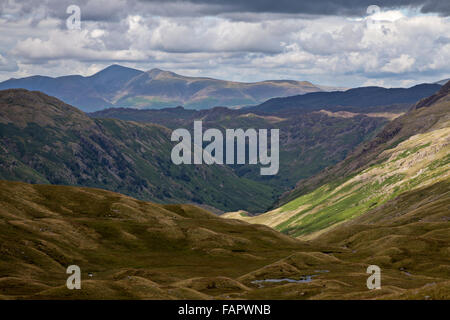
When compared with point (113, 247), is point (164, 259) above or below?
below

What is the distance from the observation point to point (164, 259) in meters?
148

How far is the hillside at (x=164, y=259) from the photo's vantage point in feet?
294

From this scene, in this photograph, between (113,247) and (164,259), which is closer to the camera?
(164,259)

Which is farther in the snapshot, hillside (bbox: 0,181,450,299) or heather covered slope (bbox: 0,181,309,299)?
heather covered slope (bbox: 0,181,309,299)

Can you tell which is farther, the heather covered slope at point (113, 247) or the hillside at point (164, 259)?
the heather covered slope at point (113, 247)

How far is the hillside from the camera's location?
294 ft
